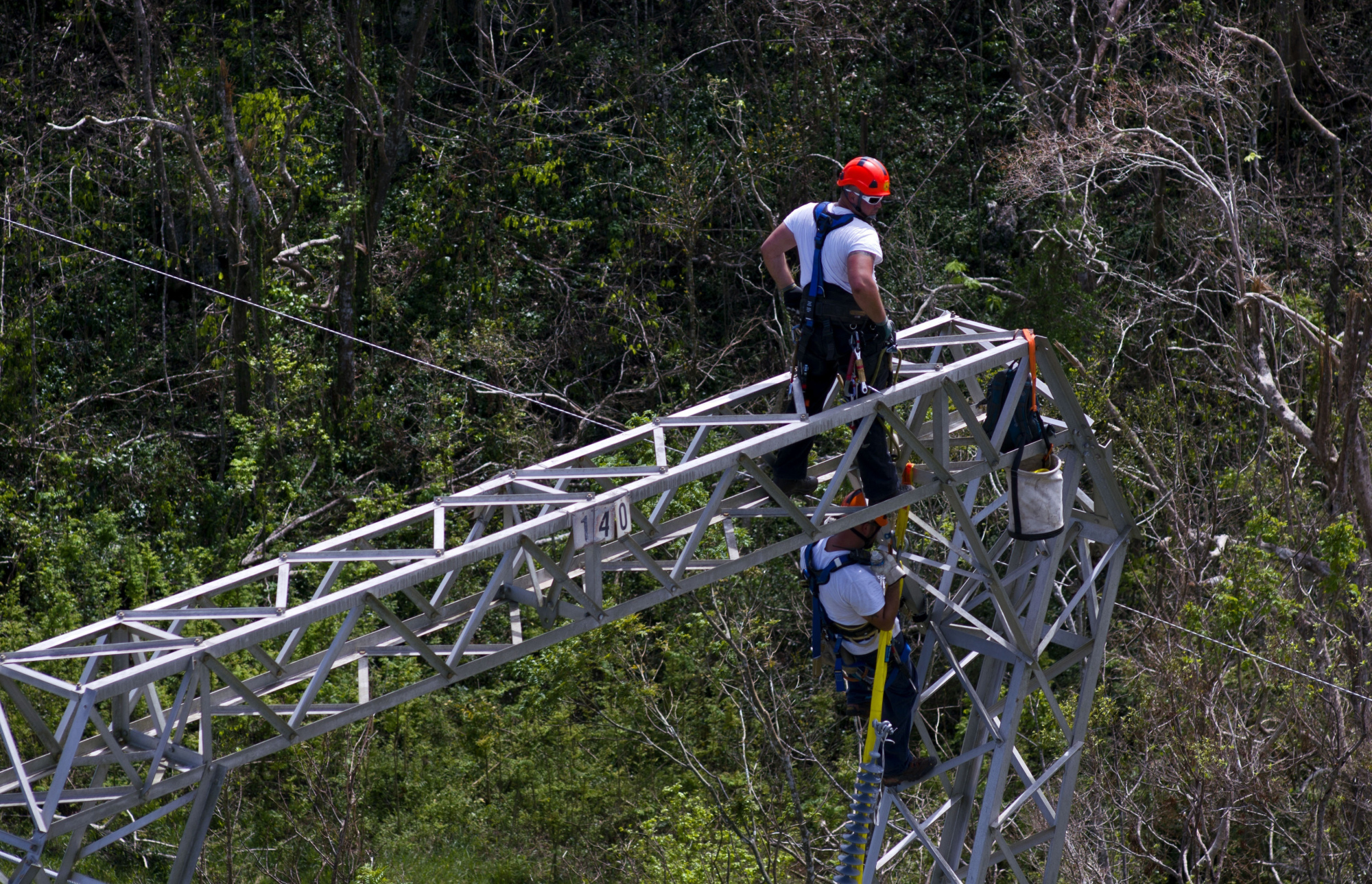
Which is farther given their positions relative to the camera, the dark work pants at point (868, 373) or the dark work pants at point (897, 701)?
the dark work pants at point (897, 701)

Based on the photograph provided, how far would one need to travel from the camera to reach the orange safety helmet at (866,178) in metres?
7.40

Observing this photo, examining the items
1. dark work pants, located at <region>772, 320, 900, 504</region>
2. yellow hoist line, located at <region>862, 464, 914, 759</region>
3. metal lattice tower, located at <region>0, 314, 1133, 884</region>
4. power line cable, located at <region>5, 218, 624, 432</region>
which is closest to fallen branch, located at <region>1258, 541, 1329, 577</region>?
metal lattice tower, located at <region>0, 314, 1133, 884</region>

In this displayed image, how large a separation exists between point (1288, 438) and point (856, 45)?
8.73 m

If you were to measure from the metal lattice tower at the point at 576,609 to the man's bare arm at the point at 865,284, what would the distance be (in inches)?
18.4

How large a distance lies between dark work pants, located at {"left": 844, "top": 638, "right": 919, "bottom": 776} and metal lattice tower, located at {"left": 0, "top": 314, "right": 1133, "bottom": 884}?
0.25 metres

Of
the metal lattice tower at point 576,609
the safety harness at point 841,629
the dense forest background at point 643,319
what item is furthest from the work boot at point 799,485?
the dense forest background at point 643,319

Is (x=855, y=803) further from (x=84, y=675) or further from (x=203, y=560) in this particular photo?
(x=203, y=560)

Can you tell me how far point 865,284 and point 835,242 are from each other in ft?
1.25

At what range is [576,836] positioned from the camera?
566 inches

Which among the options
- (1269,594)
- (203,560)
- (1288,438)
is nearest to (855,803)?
(1269,594)

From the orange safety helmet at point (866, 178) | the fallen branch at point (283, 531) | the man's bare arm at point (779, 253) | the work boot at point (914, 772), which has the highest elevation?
the orange safety helmet at point (866, 178)

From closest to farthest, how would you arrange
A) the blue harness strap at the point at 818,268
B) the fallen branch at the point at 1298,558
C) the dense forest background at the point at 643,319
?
the blue harness strap at the point at 818,268
the dense forest background at the point at 643,319
the fallen branch at the point at 1298,558

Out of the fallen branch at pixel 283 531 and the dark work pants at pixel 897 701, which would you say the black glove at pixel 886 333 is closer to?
the dark work pants at pixel 897 701

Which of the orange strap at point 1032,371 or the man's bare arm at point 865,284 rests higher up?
the man's bare arm at point 865,284
